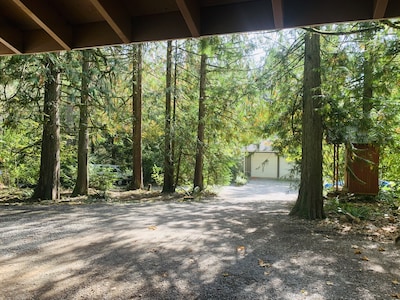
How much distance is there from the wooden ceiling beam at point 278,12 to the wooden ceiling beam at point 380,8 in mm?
919

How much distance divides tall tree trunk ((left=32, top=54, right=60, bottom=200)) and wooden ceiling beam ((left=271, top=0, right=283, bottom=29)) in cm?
828

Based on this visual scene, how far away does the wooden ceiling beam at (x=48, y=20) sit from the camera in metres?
3.33

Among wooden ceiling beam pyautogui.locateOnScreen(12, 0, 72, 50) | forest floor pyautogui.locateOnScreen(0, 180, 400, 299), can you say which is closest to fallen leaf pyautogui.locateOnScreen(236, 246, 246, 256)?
forest floor pyautogui.locateOnScreen(0, 180, 400, 299)

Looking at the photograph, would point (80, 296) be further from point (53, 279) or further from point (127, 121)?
point (127, 121)

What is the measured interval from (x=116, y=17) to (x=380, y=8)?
2.83 meters

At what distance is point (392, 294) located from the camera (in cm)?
368

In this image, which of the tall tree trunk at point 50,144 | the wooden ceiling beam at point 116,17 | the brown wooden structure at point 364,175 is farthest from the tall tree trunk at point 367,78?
the tall tree trunk at point 50,144

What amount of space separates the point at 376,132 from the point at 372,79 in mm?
1580

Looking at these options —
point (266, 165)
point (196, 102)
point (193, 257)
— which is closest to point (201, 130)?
point (196, 102)

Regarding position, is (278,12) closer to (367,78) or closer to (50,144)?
(367,78)

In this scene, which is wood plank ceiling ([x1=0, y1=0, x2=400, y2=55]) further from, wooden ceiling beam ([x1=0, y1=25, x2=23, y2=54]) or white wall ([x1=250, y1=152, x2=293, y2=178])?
white wall ([x1=250, y1=152, x2=293, y2=178])

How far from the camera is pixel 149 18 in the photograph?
13.1ft

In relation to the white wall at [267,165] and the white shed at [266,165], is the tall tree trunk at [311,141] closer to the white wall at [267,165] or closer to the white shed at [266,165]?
the white shed at [266,165]

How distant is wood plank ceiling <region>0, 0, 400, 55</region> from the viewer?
11.0 ft
